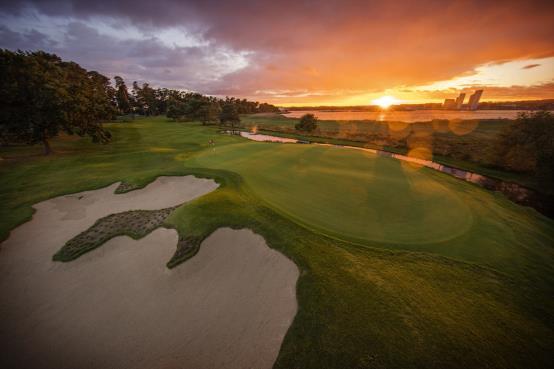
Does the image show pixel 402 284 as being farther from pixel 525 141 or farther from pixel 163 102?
pixel 163 102

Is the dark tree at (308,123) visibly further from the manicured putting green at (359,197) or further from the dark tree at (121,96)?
the dark tree at (121,96)

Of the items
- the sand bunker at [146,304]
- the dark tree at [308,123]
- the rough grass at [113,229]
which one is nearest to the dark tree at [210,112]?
the dark tree at [308,123]

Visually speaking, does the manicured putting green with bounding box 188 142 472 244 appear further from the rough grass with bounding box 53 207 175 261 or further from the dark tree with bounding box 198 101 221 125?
the dark tree with bounding box 198 101 221 125

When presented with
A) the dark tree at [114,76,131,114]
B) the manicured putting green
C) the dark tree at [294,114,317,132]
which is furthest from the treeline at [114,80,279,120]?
the manicured putting green

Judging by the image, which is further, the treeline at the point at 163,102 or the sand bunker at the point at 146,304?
the treeline at the point at 163,102

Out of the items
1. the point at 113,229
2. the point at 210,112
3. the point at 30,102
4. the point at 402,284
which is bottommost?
the point at 113,229

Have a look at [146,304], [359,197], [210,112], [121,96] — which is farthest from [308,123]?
[121,96]

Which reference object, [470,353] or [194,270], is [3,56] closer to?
[194,270]
